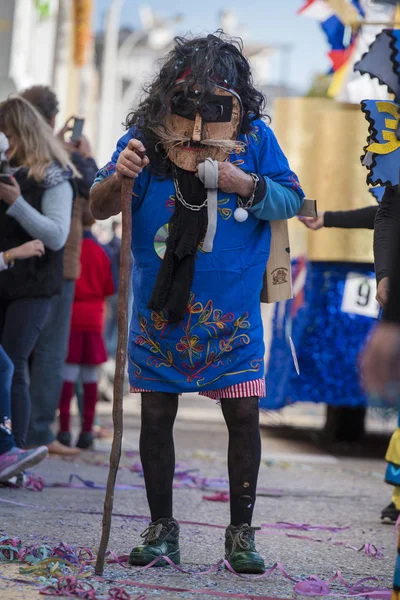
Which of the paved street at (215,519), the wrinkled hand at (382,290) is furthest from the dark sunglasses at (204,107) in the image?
the paved street at (215,519)

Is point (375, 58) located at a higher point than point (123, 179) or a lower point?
higher

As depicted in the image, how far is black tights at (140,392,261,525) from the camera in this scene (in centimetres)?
390

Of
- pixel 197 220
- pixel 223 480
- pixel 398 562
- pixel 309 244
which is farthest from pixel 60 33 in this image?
pixel 398 562

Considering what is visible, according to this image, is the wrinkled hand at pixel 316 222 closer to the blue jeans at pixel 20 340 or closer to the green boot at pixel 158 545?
the blue jeans at pixel 20 340

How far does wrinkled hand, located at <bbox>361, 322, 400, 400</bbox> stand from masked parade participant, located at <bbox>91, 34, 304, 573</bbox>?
166 cm

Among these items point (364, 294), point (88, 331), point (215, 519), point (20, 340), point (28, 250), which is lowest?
point (215, 519)

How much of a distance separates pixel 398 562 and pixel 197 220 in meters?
1.53

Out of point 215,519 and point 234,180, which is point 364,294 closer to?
point 215,519

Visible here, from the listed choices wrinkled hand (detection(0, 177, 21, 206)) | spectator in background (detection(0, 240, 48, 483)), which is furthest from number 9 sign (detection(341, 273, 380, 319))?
spectator in background (detection(0, 240, 48, 483))

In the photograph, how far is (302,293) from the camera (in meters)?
8.77

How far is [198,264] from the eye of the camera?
A: 392 centimetres

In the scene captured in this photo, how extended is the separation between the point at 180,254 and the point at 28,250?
6.13 feet

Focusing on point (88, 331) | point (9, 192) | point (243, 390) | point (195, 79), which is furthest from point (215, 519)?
point (88, 331)

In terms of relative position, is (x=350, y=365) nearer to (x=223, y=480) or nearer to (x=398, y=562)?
(x=223, y=480)
